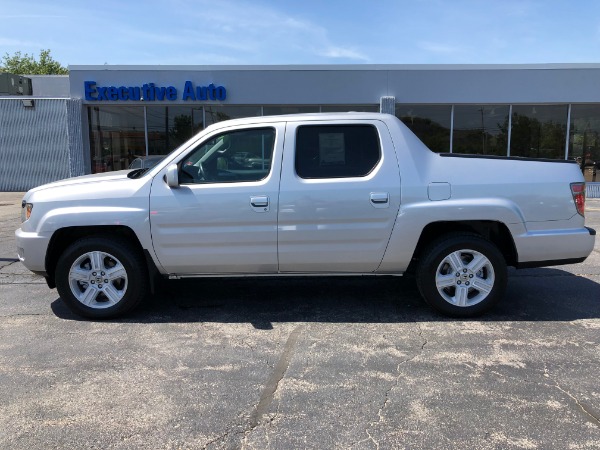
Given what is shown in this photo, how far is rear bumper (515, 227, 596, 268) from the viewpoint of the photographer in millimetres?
4633

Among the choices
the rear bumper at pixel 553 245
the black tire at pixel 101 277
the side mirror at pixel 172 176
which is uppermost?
the side mirror at pixel 172 176

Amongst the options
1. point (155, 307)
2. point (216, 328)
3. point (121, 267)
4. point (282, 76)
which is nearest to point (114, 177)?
point (121, 267)

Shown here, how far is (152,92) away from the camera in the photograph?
15125mm

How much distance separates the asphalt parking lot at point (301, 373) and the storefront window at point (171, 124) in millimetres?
10809

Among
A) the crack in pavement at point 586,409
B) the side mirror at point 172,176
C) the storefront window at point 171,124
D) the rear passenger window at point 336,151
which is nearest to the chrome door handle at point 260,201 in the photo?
the rear passenger window at point 336,151

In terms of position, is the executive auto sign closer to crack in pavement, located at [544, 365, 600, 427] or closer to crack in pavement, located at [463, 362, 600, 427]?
crack in pavement, located at [463, 362, 600, 427]

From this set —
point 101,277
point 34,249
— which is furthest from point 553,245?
point 34,249

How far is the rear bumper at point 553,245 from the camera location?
4.63 meters

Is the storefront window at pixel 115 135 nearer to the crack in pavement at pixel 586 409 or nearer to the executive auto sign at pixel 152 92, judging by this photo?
the executive auto sign at pixel 152 92

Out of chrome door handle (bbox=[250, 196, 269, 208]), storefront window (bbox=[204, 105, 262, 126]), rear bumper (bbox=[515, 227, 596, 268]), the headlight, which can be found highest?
storefront window (bbox=[204, 105, 262, 126])

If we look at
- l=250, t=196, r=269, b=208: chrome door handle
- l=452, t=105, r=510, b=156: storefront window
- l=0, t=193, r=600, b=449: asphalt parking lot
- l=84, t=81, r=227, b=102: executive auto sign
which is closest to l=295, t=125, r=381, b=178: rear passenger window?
l=250, t=196, r=269, b=208: chrome door handle

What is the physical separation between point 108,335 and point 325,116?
290cm

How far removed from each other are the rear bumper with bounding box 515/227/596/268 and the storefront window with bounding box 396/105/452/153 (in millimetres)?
11248

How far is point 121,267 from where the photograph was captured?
4684 millimetres
